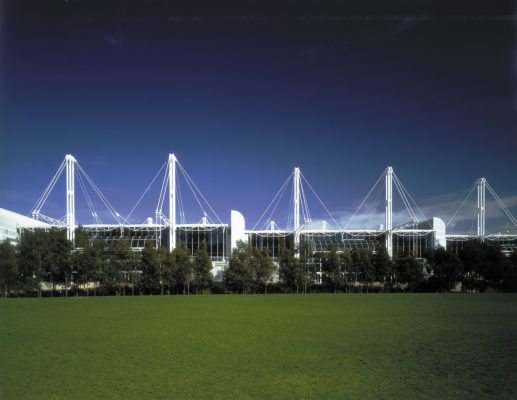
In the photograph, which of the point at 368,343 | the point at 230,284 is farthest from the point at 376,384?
the point at 230,284

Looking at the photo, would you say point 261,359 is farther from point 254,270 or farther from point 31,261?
point 31,261

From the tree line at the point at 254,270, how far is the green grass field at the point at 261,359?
87.8 feet

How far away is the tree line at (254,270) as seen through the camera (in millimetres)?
43156

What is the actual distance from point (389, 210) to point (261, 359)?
48.1 metres

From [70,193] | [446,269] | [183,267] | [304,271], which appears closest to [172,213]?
[183,267]

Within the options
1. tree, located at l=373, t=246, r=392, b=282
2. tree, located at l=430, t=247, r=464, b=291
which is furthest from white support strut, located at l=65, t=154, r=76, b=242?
tree, located at l=430, t=247, r=464, b=291

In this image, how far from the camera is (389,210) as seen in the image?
5572cm

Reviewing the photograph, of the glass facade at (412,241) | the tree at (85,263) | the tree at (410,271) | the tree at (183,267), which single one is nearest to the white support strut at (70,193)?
the tree at (85,263)

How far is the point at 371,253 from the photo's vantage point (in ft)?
153

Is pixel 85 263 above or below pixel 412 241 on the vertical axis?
below

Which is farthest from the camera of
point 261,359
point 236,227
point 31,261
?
point 236,227

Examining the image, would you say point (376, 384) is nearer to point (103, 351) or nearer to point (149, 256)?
point (103, 351)

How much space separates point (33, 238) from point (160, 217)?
15751mm

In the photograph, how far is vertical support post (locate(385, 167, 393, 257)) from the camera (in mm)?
54812
